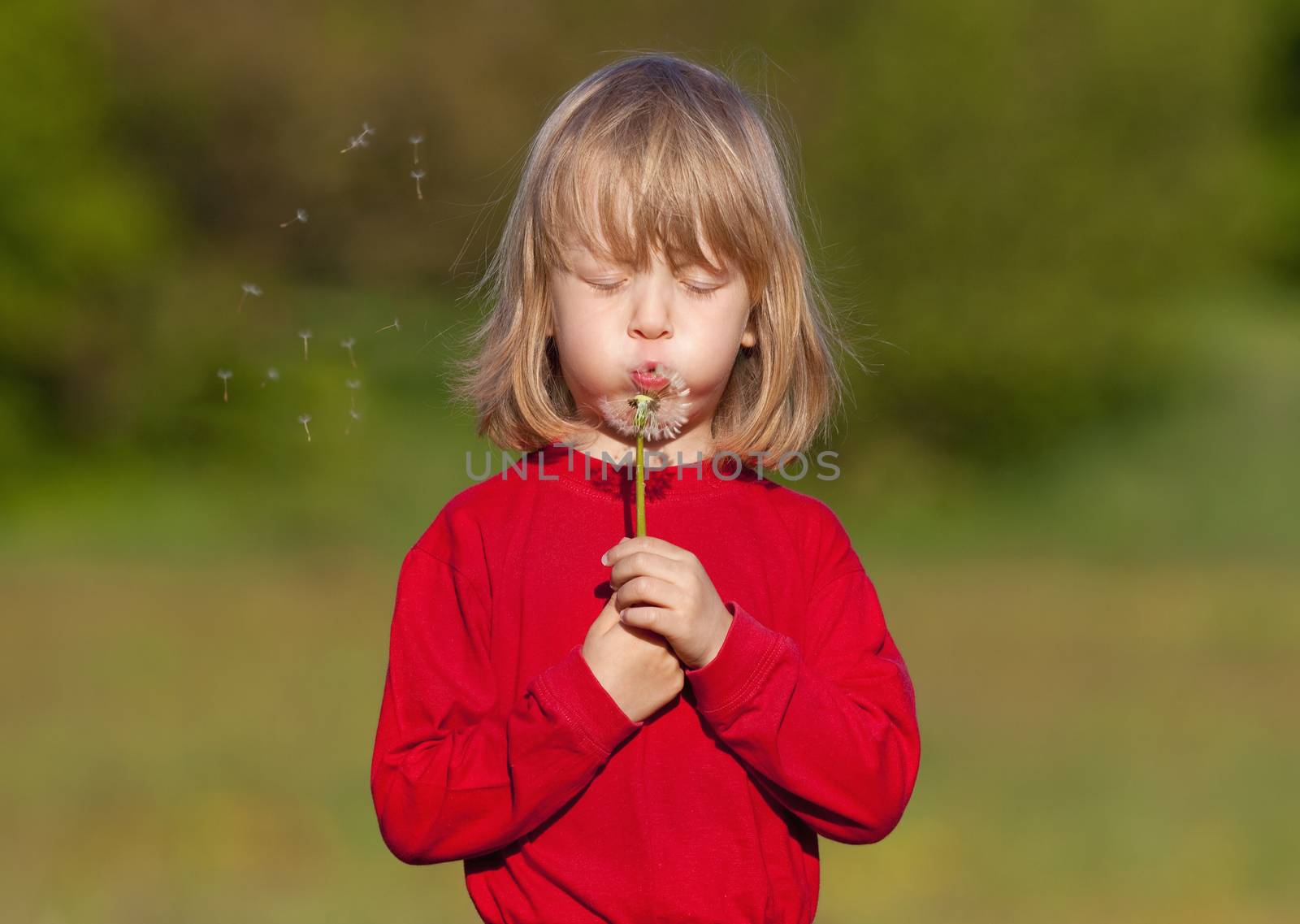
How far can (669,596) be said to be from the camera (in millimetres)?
1521

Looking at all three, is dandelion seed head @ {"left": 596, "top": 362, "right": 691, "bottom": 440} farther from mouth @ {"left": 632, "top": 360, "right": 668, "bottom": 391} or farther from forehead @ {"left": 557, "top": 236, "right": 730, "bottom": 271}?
Result: forehead @ {"left": 557, "top": 236, "right": 730, "bottom": 271}

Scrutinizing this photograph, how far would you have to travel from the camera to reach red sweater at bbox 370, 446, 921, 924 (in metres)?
1.58

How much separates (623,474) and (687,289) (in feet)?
0.80

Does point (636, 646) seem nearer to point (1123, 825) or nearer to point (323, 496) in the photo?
point (1123, 825)

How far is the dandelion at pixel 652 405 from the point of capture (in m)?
1.66

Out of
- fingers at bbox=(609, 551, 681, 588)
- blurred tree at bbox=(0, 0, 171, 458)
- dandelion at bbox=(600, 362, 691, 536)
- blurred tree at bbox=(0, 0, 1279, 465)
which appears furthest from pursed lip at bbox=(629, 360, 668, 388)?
blurred tree at bbox=(0, 0, 171, 458)

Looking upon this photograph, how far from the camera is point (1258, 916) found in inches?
170

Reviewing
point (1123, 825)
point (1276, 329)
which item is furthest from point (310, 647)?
point (1276, 329)

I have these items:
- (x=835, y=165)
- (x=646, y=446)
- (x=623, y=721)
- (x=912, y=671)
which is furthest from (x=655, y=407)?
(x=835, y=165)

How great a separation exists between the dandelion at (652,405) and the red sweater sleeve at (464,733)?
23 centimetres

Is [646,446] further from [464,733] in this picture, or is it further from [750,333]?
[464,733]

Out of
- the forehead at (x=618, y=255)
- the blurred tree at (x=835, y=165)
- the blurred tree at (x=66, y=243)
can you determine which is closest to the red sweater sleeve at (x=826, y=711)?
the forehead at (x=618, y=255)

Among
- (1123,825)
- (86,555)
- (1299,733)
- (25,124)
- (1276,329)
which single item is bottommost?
(1123,825)

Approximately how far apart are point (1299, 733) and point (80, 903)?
16.1 feet
